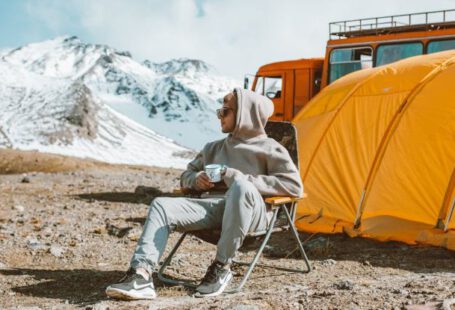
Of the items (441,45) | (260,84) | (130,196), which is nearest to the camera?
(441,45)

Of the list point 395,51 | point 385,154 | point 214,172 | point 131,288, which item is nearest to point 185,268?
point 214,172

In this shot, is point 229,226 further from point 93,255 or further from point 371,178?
point 371,178

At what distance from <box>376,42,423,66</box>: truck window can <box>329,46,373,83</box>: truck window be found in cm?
41

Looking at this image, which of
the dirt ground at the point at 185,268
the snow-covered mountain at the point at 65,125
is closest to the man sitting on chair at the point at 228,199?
the dirt ground at the point at 185,268

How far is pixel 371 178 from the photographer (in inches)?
310

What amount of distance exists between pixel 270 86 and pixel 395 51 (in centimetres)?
282

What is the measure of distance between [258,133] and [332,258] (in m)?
1.99

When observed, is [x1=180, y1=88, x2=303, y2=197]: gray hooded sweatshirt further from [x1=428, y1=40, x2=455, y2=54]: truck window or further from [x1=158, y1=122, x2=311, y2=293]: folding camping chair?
[x1=428, y1=40, x2=455, y2=54]: truck window

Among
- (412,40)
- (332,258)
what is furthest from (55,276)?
(412,40)

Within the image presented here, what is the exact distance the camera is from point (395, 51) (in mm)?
11484

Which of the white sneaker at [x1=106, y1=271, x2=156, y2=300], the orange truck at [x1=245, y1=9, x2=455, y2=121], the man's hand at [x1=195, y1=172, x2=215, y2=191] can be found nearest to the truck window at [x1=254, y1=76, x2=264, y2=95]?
the orange truck at [x1=245, y1=9, x2=455, y2=121]

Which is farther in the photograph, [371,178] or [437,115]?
[371,178]

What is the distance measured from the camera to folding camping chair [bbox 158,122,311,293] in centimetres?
514

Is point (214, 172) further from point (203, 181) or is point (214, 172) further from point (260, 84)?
point (260, 84)
